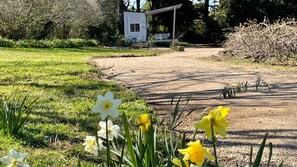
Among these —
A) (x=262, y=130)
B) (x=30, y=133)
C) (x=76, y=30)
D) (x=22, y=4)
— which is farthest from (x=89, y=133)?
(x=76, y=30)

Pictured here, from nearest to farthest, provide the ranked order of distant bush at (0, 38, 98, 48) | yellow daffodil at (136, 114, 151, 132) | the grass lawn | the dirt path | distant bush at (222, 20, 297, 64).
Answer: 1. yellow daffodil at (136, 114, 151, 132)
2. the grass lawn
3. the dirt path
4. distant bush at (222, 20, 297, 64)
5. distant bush at (0, 38, 98, 48)

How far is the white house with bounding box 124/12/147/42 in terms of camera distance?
28.1m

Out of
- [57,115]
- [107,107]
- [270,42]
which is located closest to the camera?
[107,107]

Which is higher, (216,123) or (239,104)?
(216,123)

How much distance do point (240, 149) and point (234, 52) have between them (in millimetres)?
10507

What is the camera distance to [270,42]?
10602 mm

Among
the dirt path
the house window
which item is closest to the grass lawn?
the dirt path

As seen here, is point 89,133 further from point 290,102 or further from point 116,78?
point 116,78

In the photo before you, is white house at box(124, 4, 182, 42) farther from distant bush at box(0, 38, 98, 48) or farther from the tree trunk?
distant bush at box(0, 38, 98, 48)

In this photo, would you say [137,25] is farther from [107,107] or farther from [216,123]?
[216,123]

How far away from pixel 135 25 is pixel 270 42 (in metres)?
18.7

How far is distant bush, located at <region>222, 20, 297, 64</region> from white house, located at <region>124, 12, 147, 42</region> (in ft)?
54.8

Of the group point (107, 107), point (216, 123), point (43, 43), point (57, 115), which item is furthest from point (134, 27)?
point (216, 123)

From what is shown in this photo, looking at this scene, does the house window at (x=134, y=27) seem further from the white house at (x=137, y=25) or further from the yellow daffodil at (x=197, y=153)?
the yellow daffodil at (x=197, y=153)
